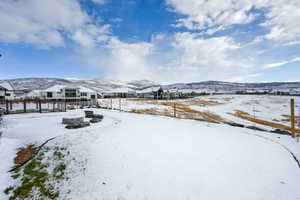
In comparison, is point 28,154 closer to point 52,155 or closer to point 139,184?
point 52,155

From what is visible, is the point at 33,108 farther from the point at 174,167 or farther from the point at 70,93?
the point at 70,93

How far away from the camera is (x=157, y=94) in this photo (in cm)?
5841

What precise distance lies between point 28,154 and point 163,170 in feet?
22.1

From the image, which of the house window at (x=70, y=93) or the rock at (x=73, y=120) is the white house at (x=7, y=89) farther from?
the rock at (x=73, y=120)

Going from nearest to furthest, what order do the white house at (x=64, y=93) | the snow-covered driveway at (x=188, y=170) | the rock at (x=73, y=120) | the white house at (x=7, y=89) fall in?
the snow-covered driveway at (x=188, y=170), the rock at (x=73, y=120), the white house at (x=7, y=89), the white house at (x=64, y=93)

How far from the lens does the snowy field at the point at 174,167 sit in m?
3.79

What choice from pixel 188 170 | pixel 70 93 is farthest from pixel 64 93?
pixel 188 170

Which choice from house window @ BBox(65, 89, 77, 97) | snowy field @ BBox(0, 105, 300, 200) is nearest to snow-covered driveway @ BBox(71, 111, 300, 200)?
snowy field @ BBox(0, 105, 300, 200)

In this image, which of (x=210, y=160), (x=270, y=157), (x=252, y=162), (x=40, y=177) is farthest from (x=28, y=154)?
(x=270, y=157)

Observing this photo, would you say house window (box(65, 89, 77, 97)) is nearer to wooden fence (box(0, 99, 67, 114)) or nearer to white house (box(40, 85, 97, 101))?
white house (box(40, 85, 97, 101))

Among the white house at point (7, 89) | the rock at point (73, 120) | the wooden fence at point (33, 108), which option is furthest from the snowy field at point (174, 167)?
the white house at point (7, 89)

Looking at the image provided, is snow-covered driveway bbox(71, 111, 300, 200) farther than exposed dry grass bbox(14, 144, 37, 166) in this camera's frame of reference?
No

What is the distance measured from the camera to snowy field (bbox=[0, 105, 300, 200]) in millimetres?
3793

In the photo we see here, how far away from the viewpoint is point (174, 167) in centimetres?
469
